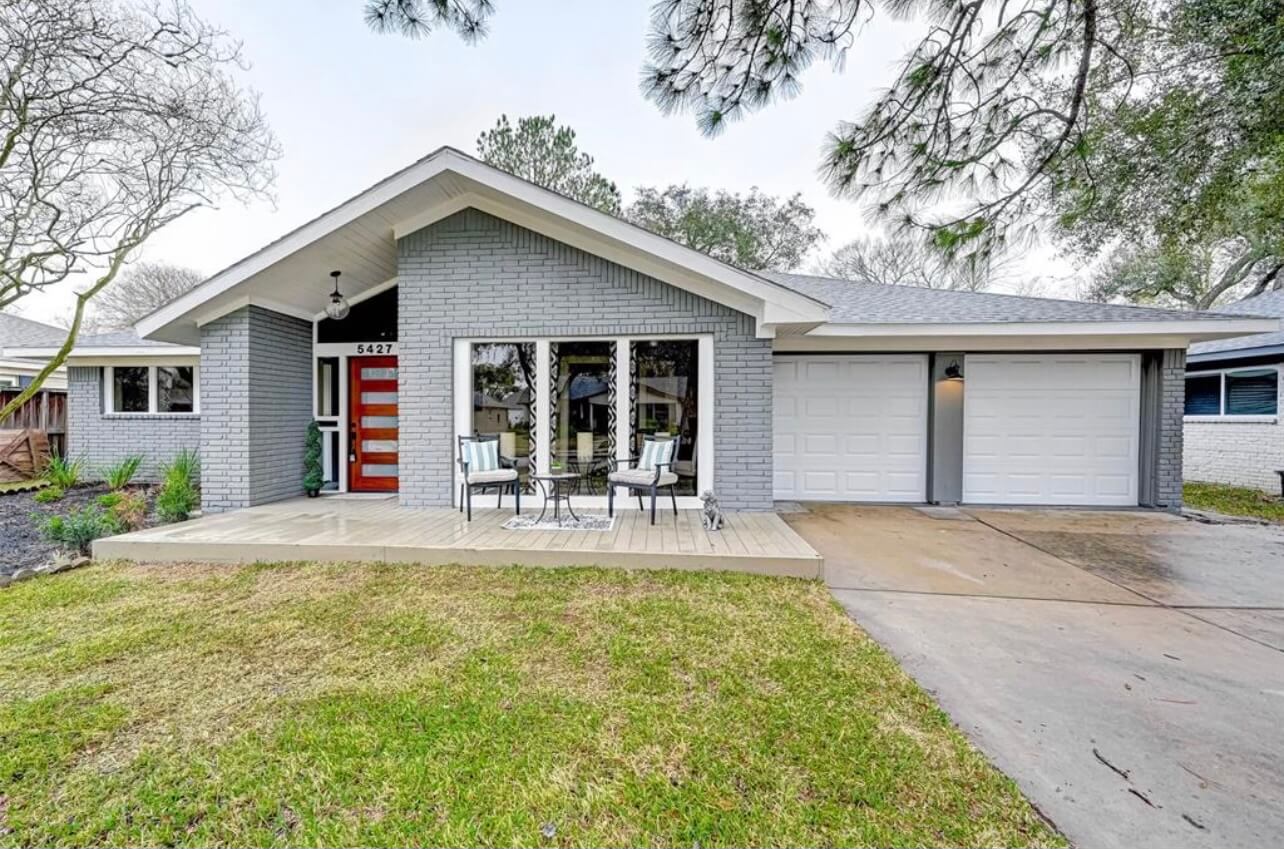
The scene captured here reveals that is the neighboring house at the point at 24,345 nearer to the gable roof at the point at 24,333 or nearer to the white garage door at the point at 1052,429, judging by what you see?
the gable roof at the point at 24,333

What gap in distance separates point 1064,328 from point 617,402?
610 centimetres

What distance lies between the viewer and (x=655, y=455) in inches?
248

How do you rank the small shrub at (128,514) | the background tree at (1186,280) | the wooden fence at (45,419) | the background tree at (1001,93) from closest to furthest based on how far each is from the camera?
the background tree at (1001,93), the small shrub at (128,514), the wooden fence at (45,419), the background tree at (1186,280)

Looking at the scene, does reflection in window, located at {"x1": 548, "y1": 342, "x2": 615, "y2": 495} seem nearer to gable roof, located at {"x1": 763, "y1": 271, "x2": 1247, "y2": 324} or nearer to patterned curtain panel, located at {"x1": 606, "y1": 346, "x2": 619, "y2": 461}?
patterned curtain panel, located at {"x1": 606, "y1": 346, "x2": 619, "y2": 461}

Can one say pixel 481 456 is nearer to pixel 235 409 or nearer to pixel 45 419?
pixel 235 409

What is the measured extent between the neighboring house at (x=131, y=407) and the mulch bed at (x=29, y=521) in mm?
742

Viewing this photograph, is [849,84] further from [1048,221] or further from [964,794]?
[964,794]

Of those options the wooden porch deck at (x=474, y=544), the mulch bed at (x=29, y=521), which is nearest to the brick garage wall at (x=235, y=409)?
the mulch bed at (x=29, y=521)

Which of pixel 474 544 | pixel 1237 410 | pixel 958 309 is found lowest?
pixel 474 544

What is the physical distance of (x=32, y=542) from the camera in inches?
232

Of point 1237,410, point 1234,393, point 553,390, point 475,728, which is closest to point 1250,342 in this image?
point 1234,393

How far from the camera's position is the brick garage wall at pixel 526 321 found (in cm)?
643

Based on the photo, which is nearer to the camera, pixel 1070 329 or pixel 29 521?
pixel 29 521

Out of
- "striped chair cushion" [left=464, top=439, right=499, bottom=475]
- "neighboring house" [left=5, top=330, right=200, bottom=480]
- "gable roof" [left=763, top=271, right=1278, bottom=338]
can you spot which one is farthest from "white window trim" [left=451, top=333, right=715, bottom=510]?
"neighboring house" [left=5, top=330, right=200, bottom=480]
